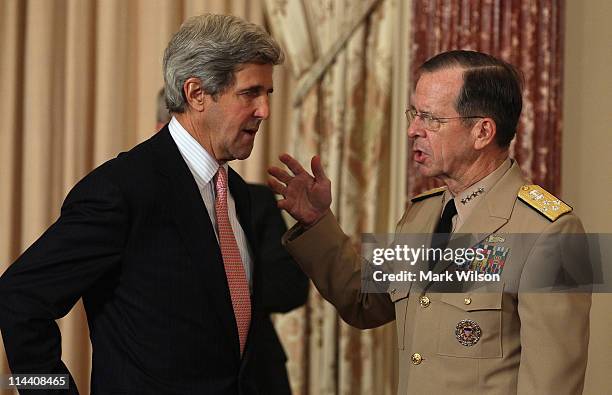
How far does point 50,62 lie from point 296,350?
146cm

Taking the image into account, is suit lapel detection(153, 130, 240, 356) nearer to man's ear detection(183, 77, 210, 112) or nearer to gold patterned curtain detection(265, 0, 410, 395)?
man's ear detection(183, 77, 210, 112)

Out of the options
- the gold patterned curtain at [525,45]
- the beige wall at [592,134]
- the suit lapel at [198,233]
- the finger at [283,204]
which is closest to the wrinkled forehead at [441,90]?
the finger at [283,204]

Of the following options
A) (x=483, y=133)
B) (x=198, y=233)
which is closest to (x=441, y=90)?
(x=483, y=133)

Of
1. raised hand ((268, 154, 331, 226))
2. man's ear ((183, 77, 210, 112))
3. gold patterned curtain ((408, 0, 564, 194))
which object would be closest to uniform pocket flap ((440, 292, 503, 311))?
raised hand ((268, 154, 331, 226))

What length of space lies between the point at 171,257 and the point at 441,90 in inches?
26.9

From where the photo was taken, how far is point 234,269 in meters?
1.83

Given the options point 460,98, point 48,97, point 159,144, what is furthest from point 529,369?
point 48,97

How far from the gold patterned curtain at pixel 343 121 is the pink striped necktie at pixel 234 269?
1.47 meters

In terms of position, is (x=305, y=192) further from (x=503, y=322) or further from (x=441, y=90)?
(x=503, y=322)

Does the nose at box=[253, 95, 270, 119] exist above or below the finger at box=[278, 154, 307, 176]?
above

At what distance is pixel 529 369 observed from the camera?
5.60 feet

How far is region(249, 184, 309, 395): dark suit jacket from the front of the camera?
2.52 metres

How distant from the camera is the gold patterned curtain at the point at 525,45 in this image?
3.23m

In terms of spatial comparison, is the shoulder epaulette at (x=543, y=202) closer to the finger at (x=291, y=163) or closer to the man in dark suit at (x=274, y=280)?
the finger at (x=291, y=163)
